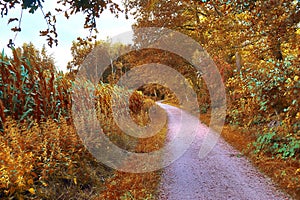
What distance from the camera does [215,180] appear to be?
4.07 meters

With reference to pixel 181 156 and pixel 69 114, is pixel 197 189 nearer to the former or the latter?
pixel 181 156

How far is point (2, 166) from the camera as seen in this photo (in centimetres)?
244

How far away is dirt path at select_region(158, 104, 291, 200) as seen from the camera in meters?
3.54

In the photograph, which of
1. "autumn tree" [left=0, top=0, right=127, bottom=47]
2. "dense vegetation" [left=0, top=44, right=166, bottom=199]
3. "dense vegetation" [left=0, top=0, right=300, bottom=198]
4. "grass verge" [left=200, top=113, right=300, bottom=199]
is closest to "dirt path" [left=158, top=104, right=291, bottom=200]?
"grass verge" [left=200, top=113, right=300, bottom=199]

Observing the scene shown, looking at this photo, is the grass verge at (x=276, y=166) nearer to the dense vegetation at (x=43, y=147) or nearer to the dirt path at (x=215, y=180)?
the dirt path at (x=215, y=180)

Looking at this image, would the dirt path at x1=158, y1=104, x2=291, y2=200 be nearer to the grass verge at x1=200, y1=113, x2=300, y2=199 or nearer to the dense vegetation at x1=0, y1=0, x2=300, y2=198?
the grass verge at x1=200, y1=113, x2=300, y2=199

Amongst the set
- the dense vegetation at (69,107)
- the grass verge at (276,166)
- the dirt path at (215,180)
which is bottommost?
the dirt path at (215,180)

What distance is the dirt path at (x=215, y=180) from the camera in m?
3.54

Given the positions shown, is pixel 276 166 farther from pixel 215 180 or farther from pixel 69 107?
pixel 69 107

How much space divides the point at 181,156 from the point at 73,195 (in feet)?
9.88

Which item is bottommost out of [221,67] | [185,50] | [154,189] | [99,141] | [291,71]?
[154,189]

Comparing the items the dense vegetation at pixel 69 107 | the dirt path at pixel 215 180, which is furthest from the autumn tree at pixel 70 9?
the dirt path at pixel 215 180

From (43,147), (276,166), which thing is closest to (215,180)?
(276,166)

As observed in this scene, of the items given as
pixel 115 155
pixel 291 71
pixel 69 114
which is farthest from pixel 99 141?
pixel 291 71
